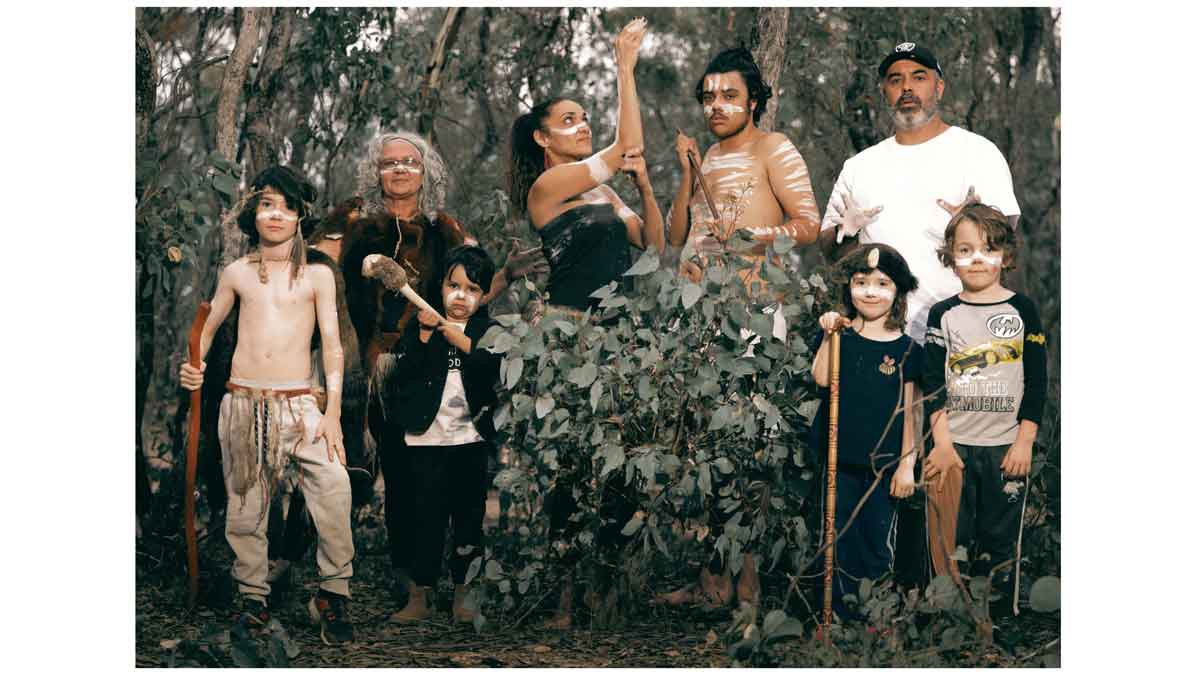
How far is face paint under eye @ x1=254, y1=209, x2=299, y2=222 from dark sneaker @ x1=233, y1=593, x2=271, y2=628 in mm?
1755

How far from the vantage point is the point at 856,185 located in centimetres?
686

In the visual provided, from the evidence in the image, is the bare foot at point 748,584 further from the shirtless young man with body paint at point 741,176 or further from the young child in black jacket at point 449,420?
the shirtless young man with body paint at point 741,176

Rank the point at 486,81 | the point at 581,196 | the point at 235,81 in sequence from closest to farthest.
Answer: the point at 581,196 < the point at 235,81 < the point at 486,81

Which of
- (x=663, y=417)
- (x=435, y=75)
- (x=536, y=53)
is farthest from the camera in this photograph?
(x=536, y=53)

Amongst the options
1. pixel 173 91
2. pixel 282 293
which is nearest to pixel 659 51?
pixel 173 91

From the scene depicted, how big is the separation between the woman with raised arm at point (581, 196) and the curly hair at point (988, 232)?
4.35 ft

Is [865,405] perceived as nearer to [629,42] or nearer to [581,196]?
[581,196]

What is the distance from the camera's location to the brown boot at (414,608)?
688 centimetres

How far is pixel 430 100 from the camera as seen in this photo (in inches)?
330

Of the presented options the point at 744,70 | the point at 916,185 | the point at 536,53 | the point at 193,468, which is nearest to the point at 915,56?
the point at 916,185

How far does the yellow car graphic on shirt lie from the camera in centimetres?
656

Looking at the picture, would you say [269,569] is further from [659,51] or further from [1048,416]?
[659,51]

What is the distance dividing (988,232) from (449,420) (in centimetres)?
260

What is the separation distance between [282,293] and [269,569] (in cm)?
130
